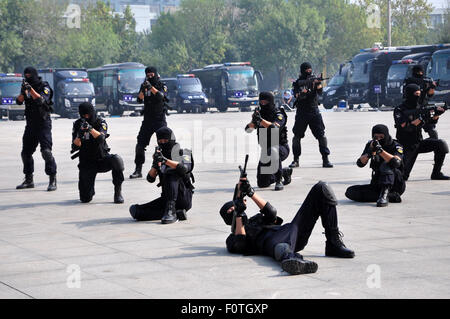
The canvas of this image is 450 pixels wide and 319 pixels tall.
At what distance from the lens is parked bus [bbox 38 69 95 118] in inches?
1725

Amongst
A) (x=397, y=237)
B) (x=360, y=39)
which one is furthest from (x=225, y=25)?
(x=397, y=237)

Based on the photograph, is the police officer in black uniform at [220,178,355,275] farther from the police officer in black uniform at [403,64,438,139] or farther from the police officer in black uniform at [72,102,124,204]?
the police officer in black uniform at [403,64,438,139]

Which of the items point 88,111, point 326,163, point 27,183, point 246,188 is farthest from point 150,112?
point 246,188

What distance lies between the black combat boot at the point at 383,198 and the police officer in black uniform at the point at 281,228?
304cm

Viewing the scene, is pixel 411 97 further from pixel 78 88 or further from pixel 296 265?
pixel 78 88

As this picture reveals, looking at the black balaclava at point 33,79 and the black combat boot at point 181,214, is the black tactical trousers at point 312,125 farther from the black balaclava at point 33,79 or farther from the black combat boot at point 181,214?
the black combat boot at point 181,214

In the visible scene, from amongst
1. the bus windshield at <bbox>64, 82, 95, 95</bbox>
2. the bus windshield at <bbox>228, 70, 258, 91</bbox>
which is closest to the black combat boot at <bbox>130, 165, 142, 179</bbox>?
the bus windshield at <bbox>64, 82, 95, 95</bbox>

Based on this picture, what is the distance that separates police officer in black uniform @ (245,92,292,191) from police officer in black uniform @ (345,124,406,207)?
1619mm

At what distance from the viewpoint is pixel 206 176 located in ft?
46.6

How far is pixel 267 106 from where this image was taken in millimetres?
12383

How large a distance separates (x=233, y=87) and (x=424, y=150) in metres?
35.8

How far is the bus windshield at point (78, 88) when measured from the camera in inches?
1757

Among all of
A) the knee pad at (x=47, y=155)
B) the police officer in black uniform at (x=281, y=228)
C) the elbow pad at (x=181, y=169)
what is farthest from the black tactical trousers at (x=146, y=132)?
the police officer in black uniform at (x=281, y=228)

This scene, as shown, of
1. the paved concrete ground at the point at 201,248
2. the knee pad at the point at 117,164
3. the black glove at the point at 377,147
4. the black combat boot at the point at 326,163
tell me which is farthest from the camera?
the black combat boot at the point at 326,163
